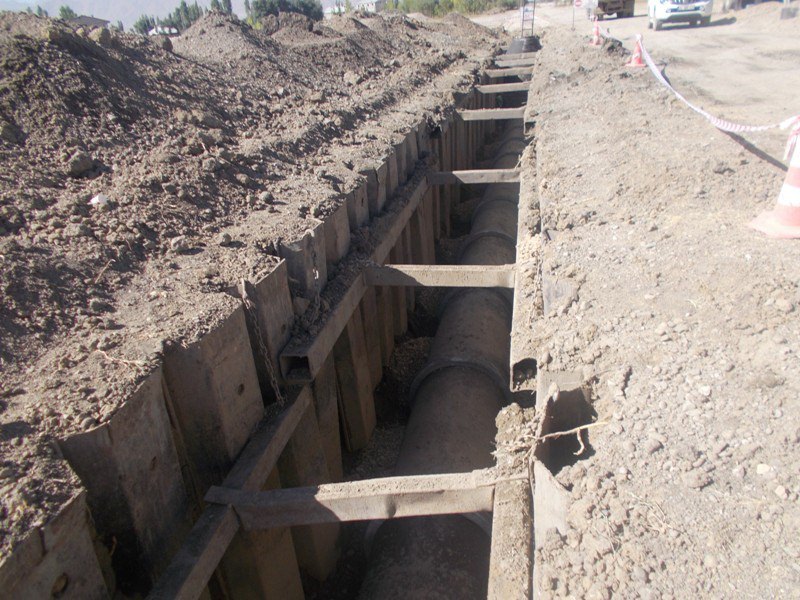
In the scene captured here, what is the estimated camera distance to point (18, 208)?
13.3ft

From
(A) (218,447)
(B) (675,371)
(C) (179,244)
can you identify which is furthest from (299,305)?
(B) (675,371)

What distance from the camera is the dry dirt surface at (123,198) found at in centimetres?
278

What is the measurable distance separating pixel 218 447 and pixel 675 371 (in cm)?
238

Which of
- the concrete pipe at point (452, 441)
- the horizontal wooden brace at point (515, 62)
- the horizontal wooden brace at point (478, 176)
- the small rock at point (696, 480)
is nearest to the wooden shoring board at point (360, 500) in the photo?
the concrete pipe at point (452, 441)

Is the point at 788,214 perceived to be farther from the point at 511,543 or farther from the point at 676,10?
the point at 676,10

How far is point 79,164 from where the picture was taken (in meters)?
4.81

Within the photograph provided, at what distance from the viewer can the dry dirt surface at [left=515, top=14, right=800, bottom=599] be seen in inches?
84.0

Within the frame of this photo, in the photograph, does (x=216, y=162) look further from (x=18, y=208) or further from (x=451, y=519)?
(x=451, y=519)

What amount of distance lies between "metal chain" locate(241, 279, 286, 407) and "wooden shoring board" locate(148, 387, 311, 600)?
12 centimetres

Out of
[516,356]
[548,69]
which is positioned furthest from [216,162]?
[548,69]

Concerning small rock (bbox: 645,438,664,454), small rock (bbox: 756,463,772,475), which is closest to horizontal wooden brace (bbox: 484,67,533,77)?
small rock (bbox: 645,438,664,454)

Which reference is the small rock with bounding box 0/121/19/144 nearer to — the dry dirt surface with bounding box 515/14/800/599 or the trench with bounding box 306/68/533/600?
the trench with bounding box 306/68/533/600

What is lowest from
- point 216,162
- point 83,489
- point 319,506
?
point 319,506

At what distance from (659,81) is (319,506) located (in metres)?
9.55
